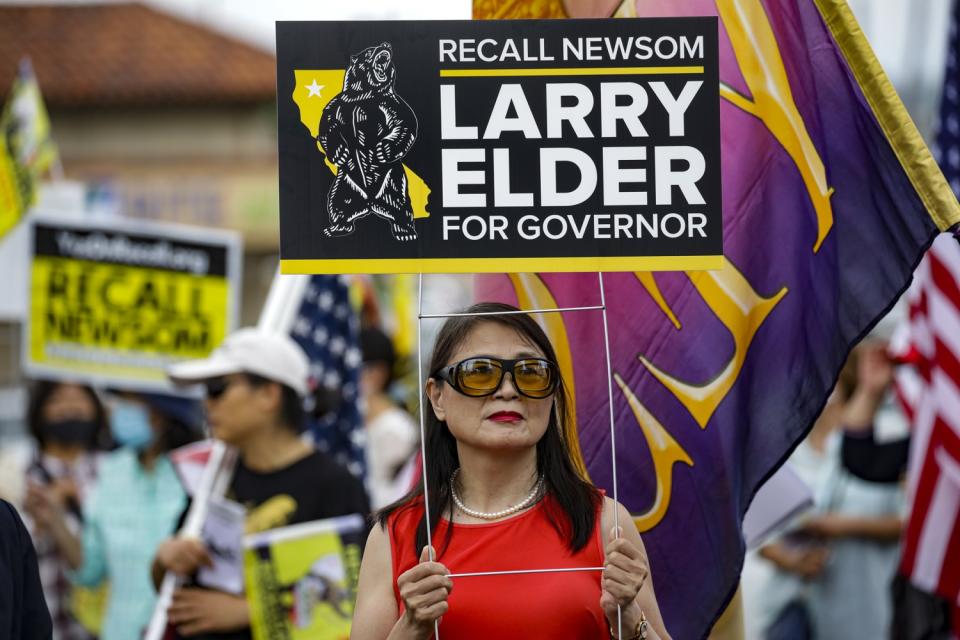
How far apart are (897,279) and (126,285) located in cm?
561

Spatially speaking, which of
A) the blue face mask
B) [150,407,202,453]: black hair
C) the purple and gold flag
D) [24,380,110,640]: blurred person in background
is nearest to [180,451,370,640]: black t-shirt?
the purple and gold flag

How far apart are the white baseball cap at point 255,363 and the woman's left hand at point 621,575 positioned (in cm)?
315

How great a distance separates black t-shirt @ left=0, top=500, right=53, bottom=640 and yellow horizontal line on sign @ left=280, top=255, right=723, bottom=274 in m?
0.96

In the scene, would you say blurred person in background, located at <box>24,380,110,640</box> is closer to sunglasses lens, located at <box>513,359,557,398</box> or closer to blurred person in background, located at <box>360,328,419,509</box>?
blurred person in background, located at <box>360,328,419,509</box>

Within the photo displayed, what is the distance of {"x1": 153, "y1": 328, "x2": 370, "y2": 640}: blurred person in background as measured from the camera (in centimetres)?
595

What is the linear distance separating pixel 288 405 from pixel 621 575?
3155 millimetres

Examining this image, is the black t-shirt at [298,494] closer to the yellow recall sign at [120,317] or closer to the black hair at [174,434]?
the black hair at [174,434]

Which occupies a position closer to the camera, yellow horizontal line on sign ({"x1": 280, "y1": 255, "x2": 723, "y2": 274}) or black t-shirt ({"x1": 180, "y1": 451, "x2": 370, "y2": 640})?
yellow horizontal line on sign ({"x1": 280, "y1": 255, "x2": 723, "y2": 274})

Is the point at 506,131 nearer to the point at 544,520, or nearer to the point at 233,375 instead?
the point at 544,520

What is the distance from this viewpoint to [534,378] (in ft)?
11.5

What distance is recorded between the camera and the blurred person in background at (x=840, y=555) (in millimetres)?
8016

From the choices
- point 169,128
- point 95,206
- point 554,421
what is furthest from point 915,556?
point 169,128

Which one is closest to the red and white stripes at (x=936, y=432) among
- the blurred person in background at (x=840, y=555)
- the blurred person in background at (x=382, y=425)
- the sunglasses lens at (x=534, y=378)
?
the blurred person in background at (x=840, y=555)

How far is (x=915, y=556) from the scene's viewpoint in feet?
22.7
